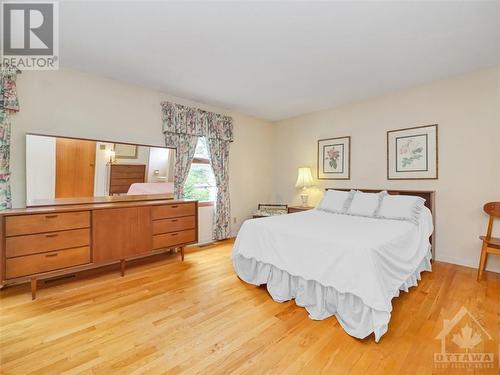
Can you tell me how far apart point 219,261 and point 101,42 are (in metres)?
2.82

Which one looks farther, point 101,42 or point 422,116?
point 422,116

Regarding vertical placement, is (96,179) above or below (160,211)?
above

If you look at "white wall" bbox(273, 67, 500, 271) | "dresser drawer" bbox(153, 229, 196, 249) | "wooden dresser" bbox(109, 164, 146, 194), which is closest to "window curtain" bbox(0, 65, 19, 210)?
"wooden dresser" bbox(109, 164, 146, 194)

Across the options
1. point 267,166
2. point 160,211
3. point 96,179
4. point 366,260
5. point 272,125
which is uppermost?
point 272,125

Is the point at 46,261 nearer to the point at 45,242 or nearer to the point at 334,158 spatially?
the point at 45,242

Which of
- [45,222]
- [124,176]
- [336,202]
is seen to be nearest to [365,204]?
[336,202]

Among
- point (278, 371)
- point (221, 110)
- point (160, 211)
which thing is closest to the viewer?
point (278, 371)

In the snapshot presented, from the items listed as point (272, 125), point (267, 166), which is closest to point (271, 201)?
point (267, 166)

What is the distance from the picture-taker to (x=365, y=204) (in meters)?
3.24

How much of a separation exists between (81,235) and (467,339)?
3.44 metres

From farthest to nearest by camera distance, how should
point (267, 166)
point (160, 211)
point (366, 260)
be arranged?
point (267, 166), point (160, 211), point (366, 260)

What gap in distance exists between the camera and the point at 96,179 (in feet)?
9.75

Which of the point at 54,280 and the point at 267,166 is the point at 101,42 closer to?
the point at 54,280

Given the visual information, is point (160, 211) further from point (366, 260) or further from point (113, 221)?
point (366, 260)
